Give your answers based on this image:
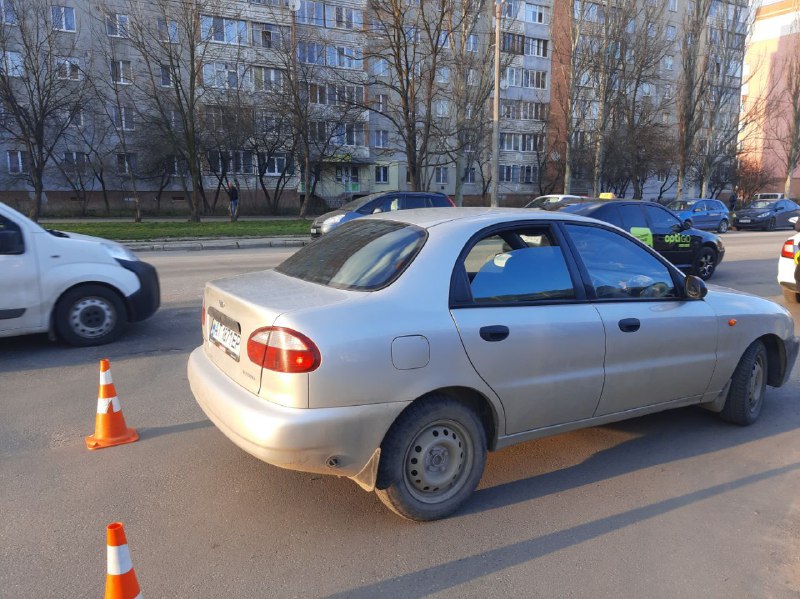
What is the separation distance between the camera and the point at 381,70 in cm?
4256

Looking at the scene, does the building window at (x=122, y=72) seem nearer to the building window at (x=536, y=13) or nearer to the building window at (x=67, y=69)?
the building window at (x=67, y=69)

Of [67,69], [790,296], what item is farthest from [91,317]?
[67,69]

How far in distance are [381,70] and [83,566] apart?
1709 inches

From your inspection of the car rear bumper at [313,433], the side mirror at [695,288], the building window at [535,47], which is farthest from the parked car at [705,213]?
the building window at [535,47]

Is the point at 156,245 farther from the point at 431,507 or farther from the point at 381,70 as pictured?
the point at 381,70

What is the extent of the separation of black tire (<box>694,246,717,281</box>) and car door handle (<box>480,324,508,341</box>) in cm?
1042

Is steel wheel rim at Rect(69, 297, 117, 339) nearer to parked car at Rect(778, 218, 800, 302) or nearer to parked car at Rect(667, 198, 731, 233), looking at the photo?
parked car at Rect(778, 218, 800, 302)

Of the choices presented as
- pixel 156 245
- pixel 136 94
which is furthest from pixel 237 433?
pixel 136 94

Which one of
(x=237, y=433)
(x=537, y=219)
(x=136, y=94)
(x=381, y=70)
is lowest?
(x=237, y=433)

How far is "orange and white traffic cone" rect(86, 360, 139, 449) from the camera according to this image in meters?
4.07

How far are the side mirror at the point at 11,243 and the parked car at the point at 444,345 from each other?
347 cm

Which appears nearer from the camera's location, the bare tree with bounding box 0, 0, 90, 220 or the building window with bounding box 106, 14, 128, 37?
the bare tree with bounding box 0, 0, 90, 220

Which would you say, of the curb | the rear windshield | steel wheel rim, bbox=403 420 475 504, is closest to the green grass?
the curb

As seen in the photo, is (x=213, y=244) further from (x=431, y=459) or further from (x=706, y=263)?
(x=431, y=459)
